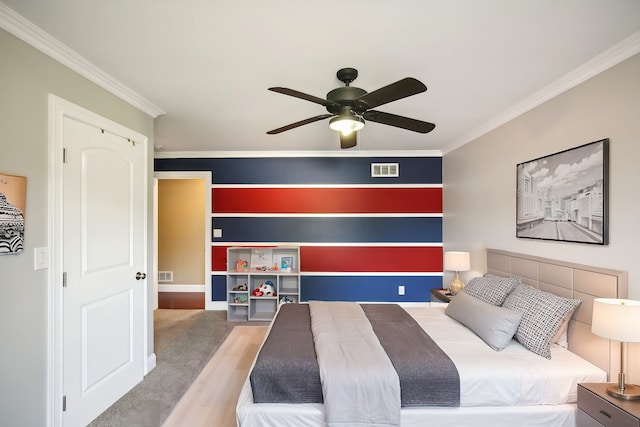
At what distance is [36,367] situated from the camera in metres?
1.79

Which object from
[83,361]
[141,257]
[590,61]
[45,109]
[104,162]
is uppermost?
[590,61]

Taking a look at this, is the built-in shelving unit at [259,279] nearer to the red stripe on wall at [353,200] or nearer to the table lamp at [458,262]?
the red stripe on wall at [353,200]

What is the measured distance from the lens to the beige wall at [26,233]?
1623mm

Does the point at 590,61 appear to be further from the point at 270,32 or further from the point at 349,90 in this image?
the point at 270,32

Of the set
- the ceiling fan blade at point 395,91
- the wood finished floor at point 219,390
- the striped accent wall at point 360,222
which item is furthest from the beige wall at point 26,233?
the striped accent wall at point 360,222

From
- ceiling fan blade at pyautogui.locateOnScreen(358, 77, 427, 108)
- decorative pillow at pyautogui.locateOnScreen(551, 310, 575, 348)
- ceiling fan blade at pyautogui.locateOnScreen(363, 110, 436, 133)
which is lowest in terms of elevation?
decorative pillow at pyautogui.locateOnScreen(551, 310, 575, 348)

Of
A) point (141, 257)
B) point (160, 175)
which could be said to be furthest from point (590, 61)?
point (160, 175)

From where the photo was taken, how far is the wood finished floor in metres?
2.20

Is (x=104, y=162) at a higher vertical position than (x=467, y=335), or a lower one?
higher

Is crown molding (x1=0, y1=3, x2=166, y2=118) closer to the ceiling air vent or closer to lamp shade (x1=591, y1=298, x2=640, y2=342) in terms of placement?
the ceiling air vent

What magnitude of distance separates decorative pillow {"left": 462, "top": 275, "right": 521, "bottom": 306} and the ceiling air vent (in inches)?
85.8

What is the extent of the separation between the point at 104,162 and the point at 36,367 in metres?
1.38

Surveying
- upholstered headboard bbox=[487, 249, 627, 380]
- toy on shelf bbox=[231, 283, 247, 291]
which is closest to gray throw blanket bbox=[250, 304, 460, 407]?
upholstered headboard bbox=[487, 249, 627, 380]

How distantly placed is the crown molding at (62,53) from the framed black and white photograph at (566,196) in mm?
3380
